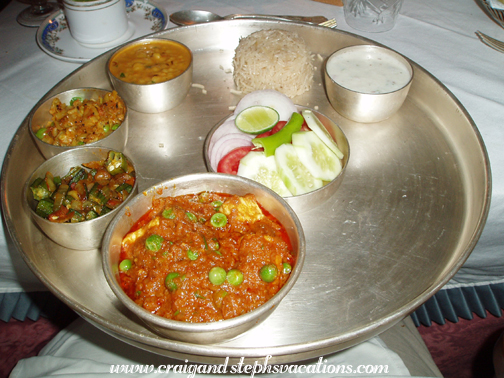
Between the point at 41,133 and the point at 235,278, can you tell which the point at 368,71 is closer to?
the point at 235,278

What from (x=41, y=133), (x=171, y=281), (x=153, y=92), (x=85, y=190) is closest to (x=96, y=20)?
(x=153, y=92)

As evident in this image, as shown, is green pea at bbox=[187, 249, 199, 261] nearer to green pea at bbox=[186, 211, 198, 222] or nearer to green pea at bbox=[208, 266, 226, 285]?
green pea at bbox=[208, 266, 226, 285]

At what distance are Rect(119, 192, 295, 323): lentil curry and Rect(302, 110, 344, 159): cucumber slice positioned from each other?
1.92ft

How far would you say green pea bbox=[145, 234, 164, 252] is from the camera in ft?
5.22

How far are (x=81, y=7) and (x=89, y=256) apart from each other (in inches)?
73.8

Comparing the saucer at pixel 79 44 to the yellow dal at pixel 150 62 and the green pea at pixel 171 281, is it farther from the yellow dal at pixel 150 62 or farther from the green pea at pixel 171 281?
the green pea at pixel 171 281

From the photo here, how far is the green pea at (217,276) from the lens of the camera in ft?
4.87

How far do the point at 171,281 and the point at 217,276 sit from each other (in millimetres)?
179

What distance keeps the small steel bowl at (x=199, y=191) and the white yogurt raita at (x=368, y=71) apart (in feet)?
3.56

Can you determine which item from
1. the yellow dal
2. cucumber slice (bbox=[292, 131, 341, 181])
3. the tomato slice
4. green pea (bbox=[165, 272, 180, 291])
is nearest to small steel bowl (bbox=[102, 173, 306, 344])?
green pea (bbox=[165, 272, 180, 291])

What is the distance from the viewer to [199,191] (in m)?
1.90

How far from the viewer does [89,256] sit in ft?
6.11

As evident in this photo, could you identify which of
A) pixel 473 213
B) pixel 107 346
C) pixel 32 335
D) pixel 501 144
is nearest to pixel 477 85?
pixel 501 144

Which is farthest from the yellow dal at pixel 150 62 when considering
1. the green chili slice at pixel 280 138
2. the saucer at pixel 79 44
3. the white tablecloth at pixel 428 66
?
the green chili slice at pixel 280 138
